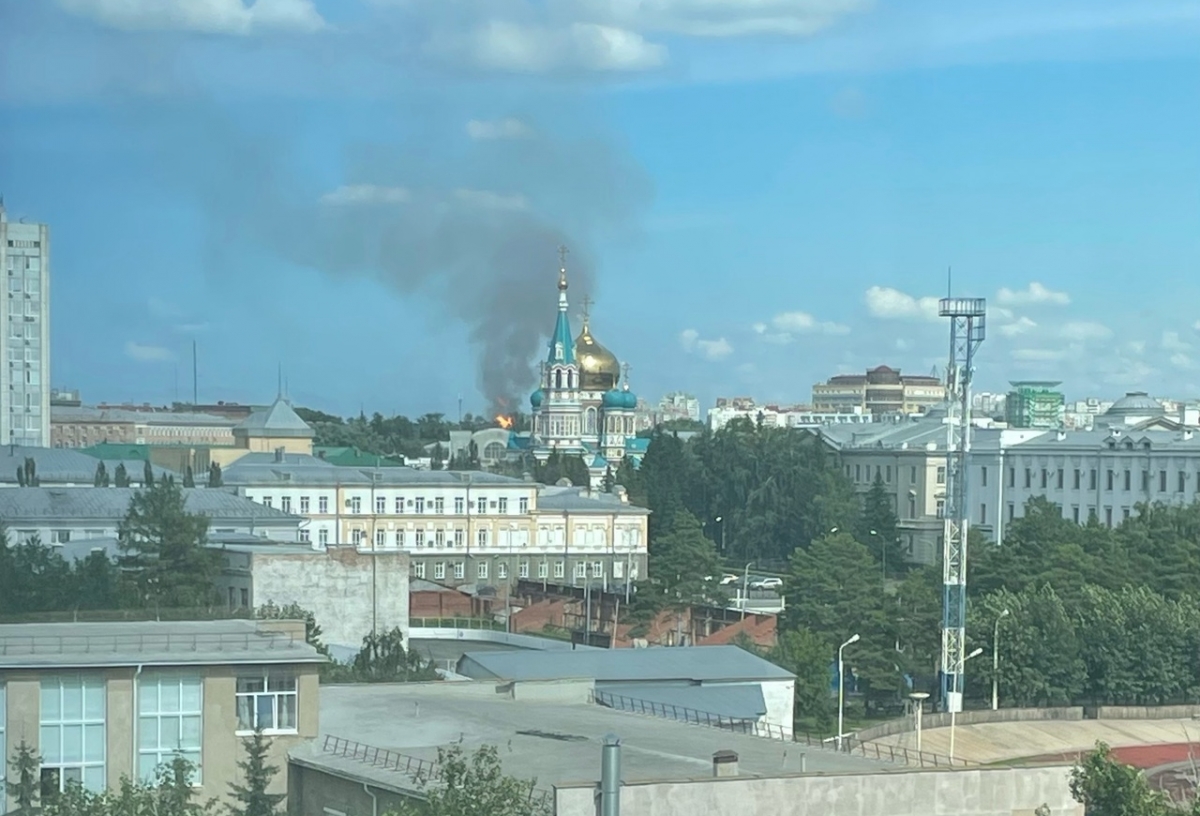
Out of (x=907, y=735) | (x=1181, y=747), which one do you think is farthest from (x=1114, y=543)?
(x=907, y=735)

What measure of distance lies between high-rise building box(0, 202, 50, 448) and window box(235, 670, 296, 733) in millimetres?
67408

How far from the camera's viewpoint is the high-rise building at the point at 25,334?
82688 millimetres

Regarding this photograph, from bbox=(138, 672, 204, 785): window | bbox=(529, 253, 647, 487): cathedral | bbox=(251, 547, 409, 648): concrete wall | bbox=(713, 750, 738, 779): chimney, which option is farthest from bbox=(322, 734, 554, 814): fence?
bbox=(529, 253, 647, 487): cathedral

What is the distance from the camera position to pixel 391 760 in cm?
1616

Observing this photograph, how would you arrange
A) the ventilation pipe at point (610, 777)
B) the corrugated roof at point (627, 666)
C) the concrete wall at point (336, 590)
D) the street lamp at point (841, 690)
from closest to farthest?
the ventilation pipe at point (610, 777), the corrugated roof at point (627, 666), the street lamp at point (841, 690), the concrete wall at point (336, 590)

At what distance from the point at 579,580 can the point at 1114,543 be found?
16.5 m

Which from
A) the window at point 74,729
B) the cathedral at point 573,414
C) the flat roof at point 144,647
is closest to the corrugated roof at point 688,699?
the flat roof at point 144,647

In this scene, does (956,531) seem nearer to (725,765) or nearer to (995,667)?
(995,667)

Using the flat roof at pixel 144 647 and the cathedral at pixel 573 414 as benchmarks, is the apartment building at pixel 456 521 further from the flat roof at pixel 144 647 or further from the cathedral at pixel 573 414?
the flat roof at pixel 144 647

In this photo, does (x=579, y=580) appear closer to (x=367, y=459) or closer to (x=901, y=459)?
(x=367, y=459)

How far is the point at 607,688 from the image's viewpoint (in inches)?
981

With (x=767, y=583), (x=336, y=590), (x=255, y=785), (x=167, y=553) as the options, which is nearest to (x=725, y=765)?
(x=255, y=785)

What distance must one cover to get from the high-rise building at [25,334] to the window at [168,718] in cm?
6749

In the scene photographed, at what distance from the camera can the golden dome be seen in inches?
3856
